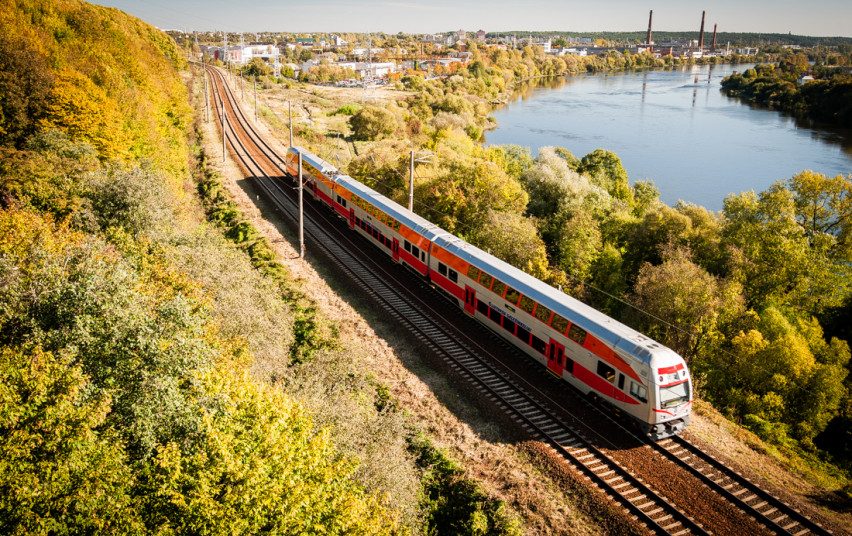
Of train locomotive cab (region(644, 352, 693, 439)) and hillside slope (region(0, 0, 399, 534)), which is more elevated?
hillside slope (region(0, 0, 399, 534))

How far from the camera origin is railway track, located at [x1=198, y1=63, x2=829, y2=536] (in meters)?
16.2

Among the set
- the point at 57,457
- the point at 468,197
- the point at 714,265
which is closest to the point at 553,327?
the point at 57,457

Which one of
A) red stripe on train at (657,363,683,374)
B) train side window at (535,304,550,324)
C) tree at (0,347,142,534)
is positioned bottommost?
red stripe on train at (657,363,683,374)

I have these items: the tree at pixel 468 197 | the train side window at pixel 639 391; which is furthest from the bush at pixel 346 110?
the train side window at pixel 639 391

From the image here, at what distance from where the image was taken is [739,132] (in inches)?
3809

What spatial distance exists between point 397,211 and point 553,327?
14.3 meters

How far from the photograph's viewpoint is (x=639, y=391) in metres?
18.6

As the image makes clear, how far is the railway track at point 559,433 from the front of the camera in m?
16.2

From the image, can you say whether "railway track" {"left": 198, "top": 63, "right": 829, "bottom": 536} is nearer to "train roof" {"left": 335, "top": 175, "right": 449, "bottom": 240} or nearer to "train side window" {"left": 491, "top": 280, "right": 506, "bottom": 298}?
"train side window" {"left": 491, "top": 280, "right": 506, "bottom": 298}

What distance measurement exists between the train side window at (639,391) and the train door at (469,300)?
31.1 ft

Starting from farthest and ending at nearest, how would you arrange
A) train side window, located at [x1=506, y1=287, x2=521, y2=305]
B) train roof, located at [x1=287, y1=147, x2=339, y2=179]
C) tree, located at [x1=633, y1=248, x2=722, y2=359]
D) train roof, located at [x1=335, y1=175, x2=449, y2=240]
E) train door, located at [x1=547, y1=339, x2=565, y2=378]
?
1. train roof, located at [x1=287, y1=147, x2=339, y2=179]
2. train roof, located at [x1=335, y1=175, x2=449, y2=240]
3. tree, located at [x1=633, y1=248, x2=722, y2=359]
4. train side window, located at [x1=506, y1=287, x2=521, y2=305]
5. train door, located at [x1=547, y1=339, x2=565, y2=378]

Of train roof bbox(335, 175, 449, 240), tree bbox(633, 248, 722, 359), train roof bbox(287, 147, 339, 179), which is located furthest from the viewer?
train roof bbox(287, 147, 339, 179)

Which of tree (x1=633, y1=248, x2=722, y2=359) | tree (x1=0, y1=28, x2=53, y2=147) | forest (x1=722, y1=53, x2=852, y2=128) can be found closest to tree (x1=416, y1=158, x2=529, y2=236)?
tree (x1=633, y1=248, x2=722, y2=359)

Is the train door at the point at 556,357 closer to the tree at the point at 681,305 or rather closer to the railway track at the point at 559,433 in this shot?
the railway track at the point at 559,433
